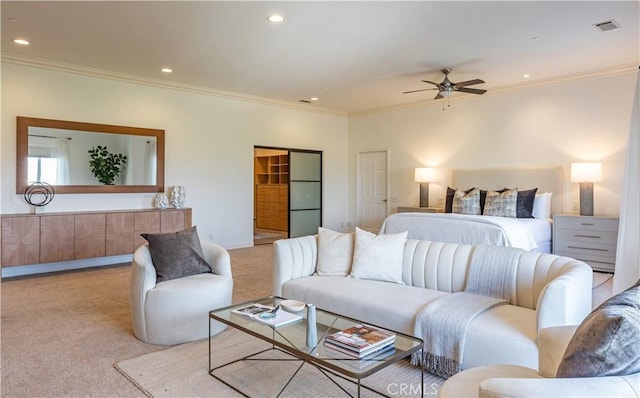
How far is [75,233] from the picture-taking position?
523 cm

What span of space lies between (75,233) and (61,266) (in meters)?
0.61

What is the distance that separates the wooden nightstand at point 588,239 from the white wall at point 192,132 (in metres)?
4.64

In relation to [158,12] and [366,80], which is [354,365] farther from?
[366,80]

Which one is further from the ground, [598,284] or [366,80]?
[366,80]

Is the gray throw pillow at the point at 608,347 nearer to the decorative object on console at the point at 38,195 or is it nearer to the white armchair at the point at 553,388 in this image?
the white armchair at the point at 553,388

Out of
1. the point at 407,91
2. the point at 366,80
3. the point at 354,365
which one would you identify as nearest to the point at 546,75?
the point at 407,91

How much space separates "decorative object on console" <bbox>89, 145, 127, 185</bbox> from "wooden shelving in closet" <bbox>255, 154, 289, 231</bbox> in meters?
4.28

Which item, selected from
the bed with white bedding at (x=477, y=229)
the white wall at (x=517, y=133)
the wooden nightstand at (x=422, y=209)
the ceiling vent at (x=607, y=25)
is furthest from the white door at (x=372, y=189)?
the ceiling vent at (x=607, y=25)

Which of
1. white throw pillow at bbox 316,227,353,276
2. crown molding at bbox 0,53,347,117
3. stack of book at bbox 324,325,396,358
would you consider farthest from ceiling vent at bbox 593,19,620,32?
crown molding at bbox 0,53,347,117

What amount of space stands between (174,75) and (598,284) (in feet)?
20.9

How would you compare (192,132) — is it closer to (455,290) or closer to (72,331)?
(72,331)

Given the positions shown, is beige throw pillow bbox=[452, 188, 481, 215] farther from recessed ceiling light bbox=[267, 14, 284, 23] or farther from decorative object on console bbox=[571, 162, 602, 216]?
recessed ceiling light bbox=[267, 14, 284, 23]

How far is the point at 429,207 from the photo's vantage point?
7.58m

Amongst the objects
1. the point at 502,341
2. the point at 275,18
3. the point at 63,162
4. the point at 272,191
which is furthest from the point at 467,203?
the point at 63,162
